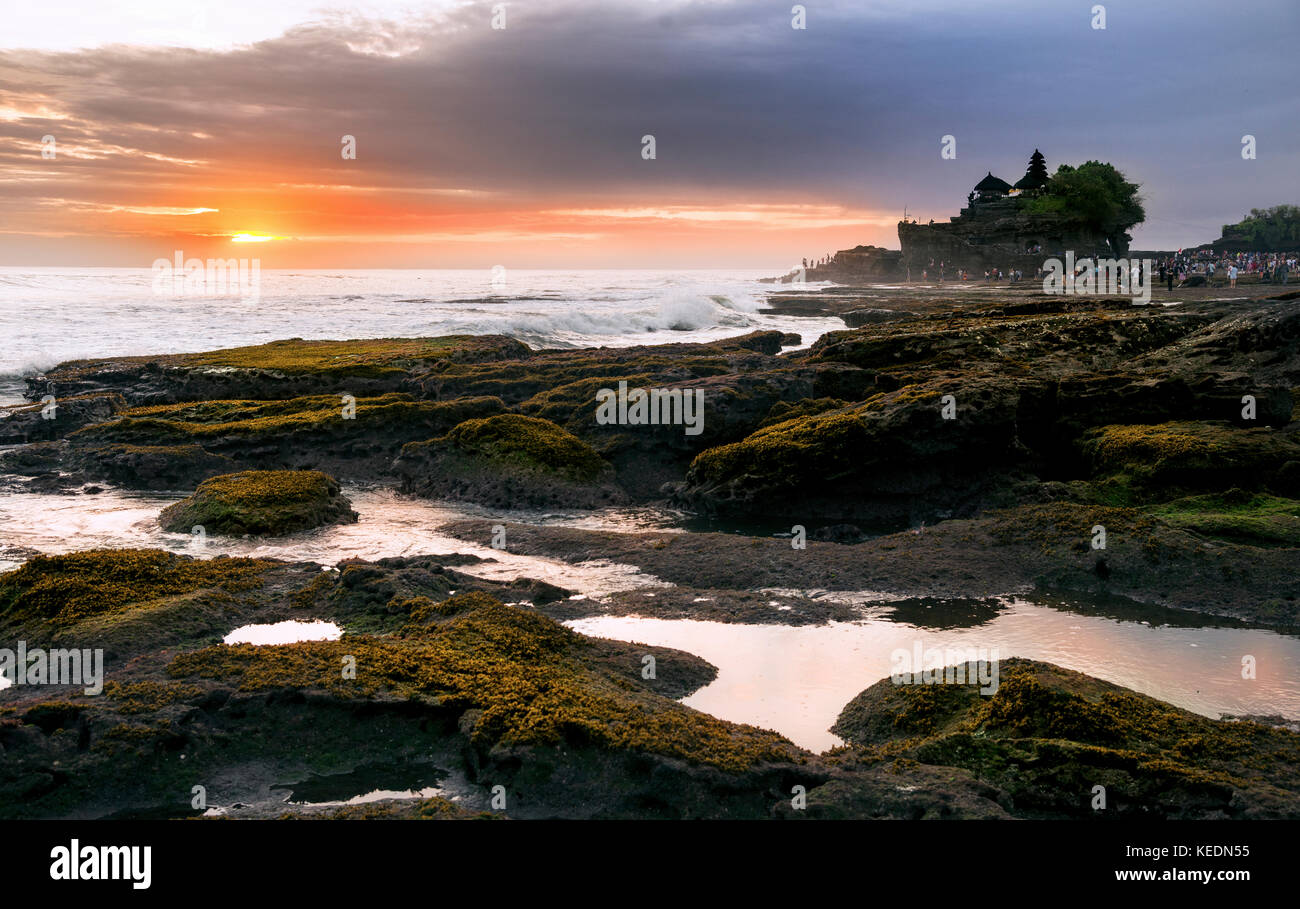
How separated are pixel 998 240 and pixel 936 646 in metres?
100.0

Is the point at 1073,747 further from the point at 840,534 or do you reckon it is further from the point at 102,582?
the point at 102,582

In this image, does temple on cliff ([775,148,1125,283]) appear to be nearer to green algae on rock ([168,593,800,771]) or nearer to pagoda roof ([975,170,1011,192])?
pagoda roof ([975,170,1011,192])

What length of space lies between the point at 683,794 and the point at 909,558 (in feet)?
21.5

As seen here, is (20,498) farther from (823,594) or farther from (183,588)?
(823,594)

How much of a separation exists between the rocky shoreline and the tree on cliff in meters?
77.3

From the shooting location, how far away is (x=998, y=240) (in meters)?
99.7

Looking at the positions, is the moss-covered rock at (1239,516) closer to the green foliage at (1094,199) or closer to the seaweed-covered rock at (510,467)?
the seaweed-covered rock at (510,467)

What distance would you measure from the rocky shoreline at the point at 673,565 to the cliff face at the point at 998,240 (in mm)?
76863

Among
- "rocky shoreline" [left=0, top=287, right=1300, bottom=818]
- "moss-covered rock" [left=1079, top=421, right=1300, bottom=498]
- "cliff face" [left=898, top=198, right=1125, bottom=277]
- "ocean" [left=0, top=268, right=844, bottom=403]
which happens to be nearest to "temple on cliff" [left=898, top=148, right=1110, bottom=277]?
"cliff face" [left=898, top=198, right=1125, bottom=277]

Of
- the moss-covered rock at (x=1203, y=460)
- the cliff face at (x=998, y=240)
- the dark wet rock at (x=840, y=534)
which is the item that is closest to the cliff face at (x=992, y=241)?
the cliff face at (x=998, y=240)

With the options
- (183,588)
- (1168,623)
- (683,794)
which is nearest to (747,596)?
(1168,623)

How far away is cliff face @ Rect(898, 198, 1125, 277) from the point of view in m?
93.7

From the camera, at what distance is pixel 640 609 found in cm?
992

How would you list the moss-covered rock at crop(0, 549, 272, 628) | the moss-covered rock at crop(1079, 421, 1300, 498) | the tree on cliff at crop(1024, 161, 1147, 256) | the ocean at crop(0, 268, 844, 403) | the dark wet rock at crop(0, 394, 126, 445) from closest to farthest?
the moss-covered rock at crop(0, 549, 272, 628)
the moss-covered rock at crop(1079, 421, 1300, 498)
the dark wet rock at crop(0, 394, 126, 445)
the ocean at crop(0, 268, 844, 403)
the tree on cliff at crop(1024, 161, 1147, 256)
